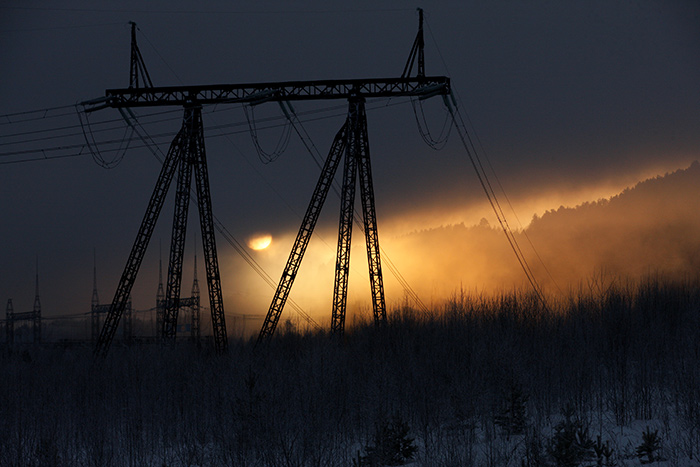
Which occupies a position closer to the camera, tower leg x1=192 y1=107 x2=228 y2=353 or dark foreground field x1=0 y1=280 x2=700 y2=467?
dark foreground field x1=0 y1=280 x2=700 y2=467

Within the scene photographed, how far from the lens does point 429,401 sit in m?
22.5

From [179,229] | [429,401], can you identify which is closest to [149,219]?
[179,229]

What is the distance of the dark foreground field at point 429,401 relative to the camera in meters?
17.8

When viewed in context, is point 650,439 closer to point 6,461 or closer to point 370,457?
point 370,457

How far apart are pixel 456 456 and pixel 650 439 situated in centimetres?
425

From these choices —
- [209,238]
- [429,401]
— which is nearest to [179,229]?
[209,238]

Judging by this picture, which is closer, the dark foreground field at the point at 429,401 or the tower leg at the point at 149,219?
the dark foreground field at the point at 429,401

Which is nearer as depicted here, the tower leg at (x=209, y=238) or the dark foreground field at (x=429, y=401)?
the dark foreground field at (x=429, y=401)

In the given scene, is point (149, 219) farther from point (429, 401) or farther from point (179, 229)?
point (429, 401)

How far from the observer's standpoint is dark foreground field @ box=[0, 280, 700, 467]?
17797mm

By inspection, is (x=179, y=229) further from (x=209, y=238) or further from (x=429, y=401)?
(x=429, y=401)

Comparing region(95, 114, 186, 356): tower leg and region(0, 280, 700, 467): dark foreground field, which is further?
region(95, 114, 186, 356): tower leg

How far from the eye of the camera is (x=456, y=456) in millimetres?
16469

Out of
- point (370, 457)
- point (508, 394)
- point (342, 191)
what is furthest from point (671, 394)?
point (342, 191)
